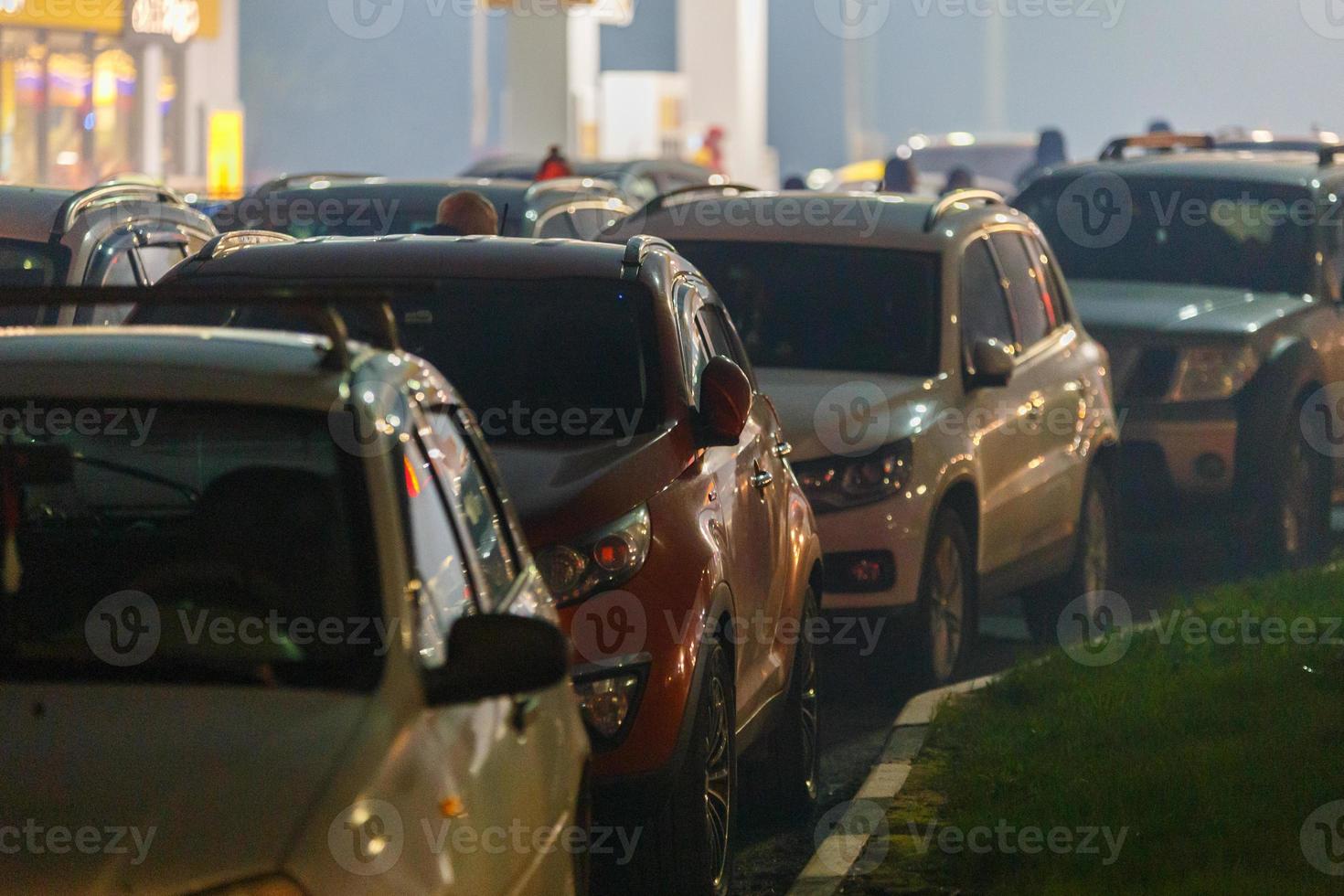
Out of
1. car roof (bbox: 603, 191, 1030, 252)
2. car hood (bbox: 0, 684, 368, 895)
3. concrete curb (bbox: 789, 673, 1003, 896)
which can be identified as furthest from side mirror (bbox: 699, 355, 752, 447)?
car roof (bbox: 603, 191, 1030, 252)

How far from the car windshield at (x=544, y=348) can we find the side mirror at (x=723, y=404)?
0.14 metres

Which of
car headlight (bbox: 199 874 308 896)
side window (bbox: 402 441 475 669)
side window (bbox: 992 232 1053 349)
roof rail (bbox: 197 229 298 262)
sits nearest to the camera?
car headlight (bbox: 199 874 308 896)

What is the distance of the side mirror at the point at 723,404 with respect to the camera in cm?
652

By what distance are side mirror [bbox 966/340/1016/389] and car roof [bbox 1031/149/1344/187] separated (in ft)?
15.2

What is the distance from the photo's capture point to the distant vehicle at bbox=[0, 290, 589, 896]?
3529 mm

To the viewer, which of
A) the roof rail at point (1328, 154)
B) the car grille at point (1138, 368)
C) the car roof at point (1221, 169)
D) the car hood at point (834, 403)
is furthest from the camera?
the roof rail at point (1328, 154)

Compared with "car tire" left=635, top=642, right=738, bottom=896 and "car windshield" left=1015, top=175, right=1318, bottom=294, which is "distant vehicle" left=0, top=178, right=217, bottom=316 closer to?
"car tire" left=635, top=642, right=738, bottom=896

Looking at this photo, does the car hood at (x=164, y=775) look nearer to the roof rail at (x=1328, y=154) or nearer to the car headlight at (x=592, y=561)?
the car headlight at (x=592, y=561)

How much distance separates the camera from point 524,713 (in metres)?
4.27

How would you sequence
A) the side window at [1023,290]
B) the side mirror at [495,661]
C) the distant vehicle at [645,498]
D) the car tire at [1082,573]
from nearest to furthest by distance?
the side mirror at [495,661] → the distant vehicle at [645,498] → the side window at [1023,290] → the car tire at [1082,573]

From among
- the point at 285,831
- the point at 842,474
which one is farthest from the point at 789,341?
the point at 285,831

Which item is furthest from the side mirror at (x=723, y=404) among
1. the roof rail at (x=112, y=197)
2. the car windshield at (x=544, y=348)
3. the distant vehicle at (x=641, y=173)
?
the distant vehicle at (x=641, y=173)

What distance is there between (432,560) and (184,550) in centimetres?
42

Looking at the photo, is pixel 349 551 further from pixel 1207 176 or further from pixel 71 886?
pixel 1207 176
